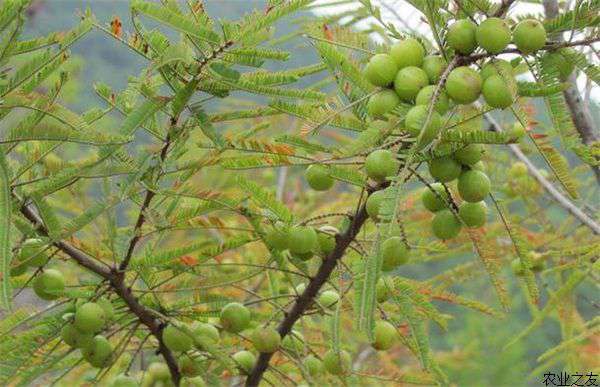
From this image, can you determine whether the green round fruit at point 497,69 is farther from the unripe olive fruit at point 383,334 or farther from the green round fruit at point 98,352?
the green round fruit at point 98,352

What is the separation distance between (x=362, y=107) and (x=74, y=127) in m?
0.41

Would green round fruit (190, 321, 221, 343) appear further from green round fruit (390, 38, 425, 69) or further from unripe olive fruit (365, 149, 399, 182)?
green round fruit (390, 38, 425, 69)

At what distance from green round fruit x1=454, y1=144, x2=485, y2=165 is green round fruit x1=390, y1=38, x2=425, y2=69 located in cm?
15

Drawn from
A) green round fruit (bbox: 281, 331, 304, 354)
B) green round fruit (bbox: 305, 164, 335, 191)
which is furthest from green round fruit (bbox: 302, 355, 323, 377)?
green round fruit (bbox: 305, 164, 335, 191)

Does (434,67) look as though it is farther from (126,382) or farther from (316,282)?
(126,382)

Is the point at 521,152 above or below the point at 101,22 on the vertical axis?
above

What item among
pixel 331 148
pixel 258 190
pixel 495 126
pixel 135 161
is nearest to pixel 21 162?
pixel 135 161

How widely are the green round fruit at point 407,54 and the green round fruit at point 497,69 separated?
9 cm

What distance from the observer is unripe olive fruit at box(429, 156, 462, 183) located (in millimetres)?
1237

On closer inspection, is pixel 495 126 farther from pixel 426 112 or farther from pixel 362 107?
pixel 426 112

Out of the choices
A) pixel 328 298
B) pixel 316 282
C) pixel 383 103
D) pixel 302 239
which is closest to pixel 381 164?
pixel 383 103

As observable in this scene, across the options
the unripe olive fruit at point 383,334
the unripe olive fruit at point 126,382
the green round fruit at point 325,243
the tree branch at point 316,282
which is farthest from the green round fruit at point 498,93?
the unripe olive fruit at point 126,382

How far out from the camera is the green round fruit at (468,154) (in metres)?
1.25

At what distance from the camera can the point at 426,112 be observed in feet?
3.51
